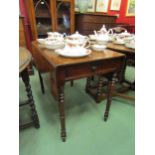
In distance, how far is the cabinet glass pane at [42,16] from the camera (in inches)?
111

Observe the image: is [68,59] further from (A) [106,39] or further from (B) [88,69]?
(A) [106,39]

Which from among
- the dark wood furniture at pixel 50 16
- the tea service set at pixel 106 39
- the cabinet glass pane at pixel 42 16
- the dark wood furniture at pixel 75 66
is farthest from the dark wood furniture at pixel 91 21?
the dark wood furniture at pixel 75 66

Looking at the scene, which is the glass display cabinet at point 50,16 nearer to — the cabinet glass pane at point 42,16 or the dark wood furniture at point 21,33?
the cabinet glass pane at point 42,16

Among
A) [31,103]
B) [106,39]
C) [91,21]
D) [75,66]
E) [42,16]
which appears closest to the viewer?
[75,66]

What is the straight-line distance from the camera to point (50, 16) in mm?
2973

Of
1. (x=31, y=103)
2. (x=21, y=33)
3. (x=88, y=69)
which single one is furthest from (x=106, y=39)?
(x=21, y=33)

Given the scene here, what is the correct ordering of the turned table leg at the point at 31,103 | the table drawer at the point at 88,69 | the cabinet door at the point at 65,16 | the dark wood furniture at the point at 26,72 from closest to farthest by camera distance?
the dark wood furniture at the point at 26,72
the table drawer at the point at 88,69
the turned table leg at the point at 31,103
the cabinet door at the point at 65,16

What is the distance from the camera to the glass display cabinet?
9.16 ft

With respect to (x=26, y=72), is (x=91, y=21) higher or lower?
higher

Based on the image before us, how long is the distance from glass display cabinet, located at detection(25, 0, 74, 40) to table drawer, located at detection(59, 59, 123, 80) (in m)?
2.17

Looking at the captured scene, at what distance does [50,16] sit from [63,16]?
0.30 m
